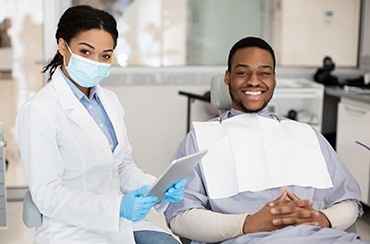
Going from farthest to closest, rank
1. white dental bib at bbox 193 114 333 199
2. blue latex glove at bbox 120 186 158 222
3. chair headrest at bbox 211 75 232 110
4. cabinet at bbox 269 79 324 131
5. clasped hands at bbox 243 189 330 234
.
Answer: cabinet at bbox 269 79 324 131 < chair headrest at bbox 211 75 232 110 < white dental bib at bbox 193 114 333 199 < clasped hands at bbox 243 189 330 234 < blue latex glove at bbox 120 186 158 222

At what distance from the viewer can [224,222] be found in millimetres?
1860

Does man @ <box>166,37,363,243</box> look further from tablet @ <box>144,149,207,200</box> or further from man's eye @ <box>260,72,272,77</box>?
tablet @ <box>144,149,207,200</box>

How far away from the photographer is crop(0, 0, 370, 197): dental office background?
163 inches

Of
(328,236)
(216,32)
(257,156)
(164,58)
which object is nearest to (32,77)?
(164,58)

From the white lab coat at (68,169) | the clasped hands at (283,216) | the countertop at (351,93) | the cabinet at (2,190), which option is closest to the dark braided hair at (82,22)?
the white lab coat at (68,169)

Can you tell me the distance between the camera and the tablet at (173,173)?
154 cm

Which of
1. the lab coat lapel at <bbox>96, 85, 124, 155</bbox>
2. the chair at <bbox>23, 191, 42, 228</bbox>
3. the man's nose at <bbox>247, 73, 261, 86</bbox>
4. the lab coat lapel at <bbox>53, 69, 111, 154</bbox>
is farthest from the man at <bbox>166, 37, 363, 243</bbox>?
the chair at <bbox>23, 191, 42, 228</bbox>

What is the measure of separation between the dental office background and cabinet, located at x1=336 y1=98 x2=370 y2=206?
2.44 feet

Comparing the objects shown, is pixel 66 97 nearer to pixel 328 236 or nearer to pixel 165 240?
pixel 165 240

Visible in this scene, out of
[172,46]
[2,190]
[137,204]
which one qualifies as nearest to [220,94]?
[137,204]

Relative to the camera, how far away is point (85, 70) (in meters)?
1.89

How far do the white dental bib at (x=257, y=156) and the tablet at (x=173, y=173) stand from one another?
1.04 feet

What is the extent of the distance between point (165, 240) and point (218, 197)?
234 mm

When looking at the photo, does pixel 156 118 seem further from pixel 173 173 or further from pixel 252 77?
pixel 173 173
